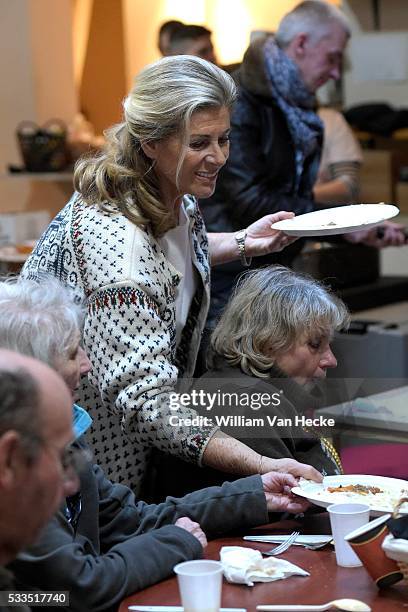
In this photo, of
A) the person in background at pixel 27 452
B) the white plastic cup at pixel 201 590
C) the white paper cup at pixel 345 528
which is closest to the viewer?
the person in background at pixel 27 452

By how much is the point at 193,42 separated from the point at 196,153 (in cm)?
242

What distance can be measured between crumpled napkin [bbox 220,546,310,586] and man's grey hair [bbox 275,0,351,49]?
220 cm

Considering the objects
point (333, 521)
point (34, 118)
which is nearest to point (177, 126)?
point (333, 521)

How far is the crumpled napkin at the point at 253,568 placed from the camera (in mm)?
1736

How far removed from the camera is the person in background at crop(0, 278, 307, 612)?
169 centimetres

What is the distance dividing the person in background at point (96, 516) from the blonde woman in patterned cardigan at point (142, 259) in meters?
0.12

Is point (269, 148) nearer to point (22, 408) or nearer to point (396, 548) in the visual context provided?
point (396, 548)

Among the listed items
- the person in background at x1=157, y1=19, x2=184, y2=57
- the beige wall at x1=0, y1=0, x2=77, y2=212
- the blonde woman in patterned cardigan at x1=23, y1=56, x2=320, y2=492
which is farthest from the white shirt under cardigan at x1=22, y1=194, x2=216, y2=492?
the beige wall at x1=0, y1=0, x2=77, y2=212

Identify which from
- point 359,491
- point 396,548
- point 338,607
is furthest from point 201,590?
point 359,491

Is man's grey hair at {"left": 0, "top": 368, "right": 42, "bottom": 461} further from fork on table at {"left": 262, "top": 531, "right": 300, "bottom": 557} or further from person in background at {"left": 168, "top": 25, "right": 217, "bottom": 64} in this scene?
person in background at {"left": 168, "top": 25, "right": 217, "bottom": 64}

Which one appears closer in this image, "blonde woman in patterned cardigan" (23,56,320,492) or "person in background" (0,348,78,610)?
"person in background" (0,348,78,610)

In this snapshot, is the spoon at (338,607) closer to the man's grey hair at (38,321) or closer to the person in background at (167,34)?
the man's grey hair at (38,321)

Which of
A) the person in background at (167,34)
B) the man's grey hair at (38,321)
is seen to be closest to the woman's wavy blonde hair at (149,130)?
the man's grey hair at (38,321)

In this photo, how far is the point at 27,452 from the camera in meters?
1.26
